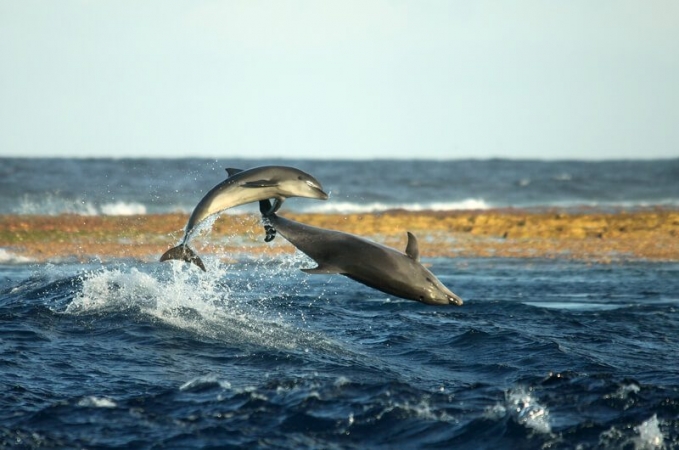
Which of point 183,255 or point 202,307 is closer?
point 183,255

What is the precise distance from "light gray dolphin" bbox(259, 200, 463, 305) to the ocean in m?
1.15

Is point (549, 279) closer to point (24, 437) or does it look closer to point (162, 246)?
point (162, 246)

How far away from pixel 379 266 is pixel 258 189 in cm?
185

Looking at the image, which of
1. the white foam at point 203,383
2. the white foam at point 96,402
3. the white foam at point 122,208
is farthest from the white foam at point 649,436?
the white foam at point 122,208

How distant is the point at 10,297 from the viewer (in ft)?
54.5

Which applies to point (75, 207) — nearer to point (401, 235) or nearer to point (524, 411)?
point (401, 235)

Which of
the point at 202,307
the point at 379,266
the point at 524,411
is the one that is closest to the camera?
the point at 524,411

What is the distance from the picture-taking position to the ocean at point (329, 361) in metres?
9.52

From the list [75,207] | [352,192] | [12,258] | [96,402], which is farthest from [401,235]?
[352,192]

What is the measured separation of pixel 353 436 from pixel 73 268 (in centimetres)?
1336

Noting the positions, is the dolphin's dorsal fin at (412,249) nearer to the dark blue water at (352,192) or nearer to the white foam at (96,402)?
the white foam at (96,402)

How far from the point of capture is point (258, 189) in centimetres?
1120

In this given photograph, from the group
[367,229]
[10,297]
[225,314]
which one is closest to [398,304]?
[225,314]

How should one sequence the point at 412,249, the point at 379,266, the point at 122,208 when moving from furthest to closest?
the point at 122,208 < the point at 412,249 < the point at 379,266
